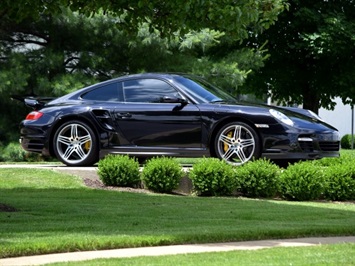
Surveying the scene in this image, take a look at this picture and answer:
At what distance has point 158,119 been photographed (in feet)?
50.8

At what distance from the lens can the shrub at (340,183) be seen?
14.6 metres

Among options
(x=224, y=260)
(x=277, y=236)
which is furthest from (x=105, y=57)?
(x=224, y=260)

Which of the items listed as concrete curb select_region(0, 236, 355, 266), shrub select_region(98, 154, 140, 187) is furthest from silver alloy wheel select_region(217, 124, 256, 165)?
concrete curb select_region(0, 236, 355, 266)

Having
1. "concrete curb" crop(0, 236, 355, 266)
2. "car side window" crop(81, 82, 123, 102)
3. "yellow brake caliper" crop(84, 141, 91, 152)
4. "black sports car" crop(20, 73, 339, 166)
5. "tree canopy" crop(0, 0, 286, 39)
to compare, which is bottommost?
"concrete curb" crop(0, 236, 355, 266)

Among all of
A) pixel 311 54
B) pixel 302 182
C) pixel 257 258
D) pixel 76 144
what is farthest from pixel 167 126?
pixel 311 54

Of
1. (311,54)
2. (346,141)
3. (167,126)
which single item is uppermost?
(311,54)

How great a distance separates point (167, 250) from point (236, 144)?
6514 millimetres

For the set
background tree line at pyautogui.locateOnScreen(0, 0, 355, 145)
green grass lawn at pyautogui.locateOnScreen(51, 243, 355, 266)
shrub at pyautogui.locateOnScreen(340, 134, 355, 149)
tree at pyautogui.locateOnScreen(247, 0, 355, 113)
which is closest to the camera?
green grass lawn at pyautogui.locateOnScreen(51, 243, 355, 266)

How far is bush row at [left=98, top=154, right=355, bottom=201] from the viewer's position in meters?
14.3

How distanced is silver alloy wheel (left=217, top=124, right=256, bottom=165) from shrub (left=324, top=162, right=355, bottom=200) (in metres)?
1.25

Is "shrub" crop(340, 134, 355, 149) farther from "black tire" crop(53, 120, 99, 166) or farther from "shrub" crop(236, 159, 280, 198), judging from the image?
"shrub" crop(236, 159, 280, 198)

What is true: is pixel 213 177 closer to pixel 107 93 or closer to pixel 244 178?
pixel 244 178

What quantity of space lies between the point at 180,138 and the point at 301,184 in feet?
7.32

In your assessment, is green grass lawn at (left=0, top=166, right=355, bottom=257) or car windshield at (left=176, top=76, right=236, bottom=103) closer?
green grass lawn at (left=0, top=166, right=355, bottom=257)
